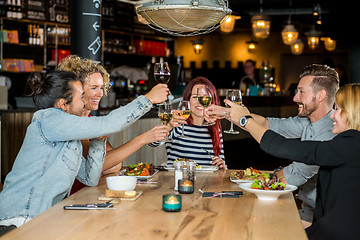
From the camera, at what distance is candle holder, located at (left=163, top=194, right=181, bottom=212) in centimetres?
204

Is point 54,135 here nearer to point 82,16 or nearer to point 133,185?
point 133,185

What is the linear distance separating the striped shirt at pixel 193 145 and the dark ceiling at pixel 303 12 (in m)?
6.25

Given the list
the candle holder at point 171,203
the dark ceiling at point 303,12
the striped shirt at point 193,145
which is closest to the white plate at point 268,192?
the candle holder at point 171,203

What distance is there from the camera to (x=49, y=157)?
2357 mm

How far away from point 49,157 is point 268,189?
1051 mm

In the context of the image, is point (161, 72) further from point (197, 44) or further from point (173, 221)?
point (197, 44)

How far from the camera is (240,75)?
46.7 feet

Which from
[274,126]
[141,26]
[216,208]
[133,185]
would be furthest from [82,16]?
[141,26]

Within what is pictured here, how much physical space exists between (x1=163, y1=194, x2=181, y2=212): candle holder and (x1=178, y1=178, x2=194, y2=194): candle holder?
364 millimetres

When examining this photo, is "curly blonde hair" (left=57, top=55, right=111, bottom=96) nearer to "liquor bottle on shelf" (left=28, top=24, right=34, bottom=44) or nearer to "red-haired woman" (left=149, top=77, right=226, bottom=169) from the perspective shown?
"red-haired woman" (left=149, top=77, right=226, bottom=169)

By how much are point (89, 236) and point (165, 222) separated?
32 cm

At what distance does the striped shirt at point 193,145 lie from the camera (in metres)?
3.67

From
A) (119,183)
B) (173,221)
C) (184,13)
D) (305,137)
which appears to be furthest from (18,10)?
(173,221)

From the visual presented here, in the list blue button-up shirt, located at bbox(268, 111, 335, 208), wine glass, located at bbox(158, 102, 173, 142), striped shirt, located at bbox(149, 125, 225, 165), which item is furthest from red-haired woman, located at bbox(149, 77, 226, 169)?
wine glass, located at bbox(158, 102, 173, 142)
